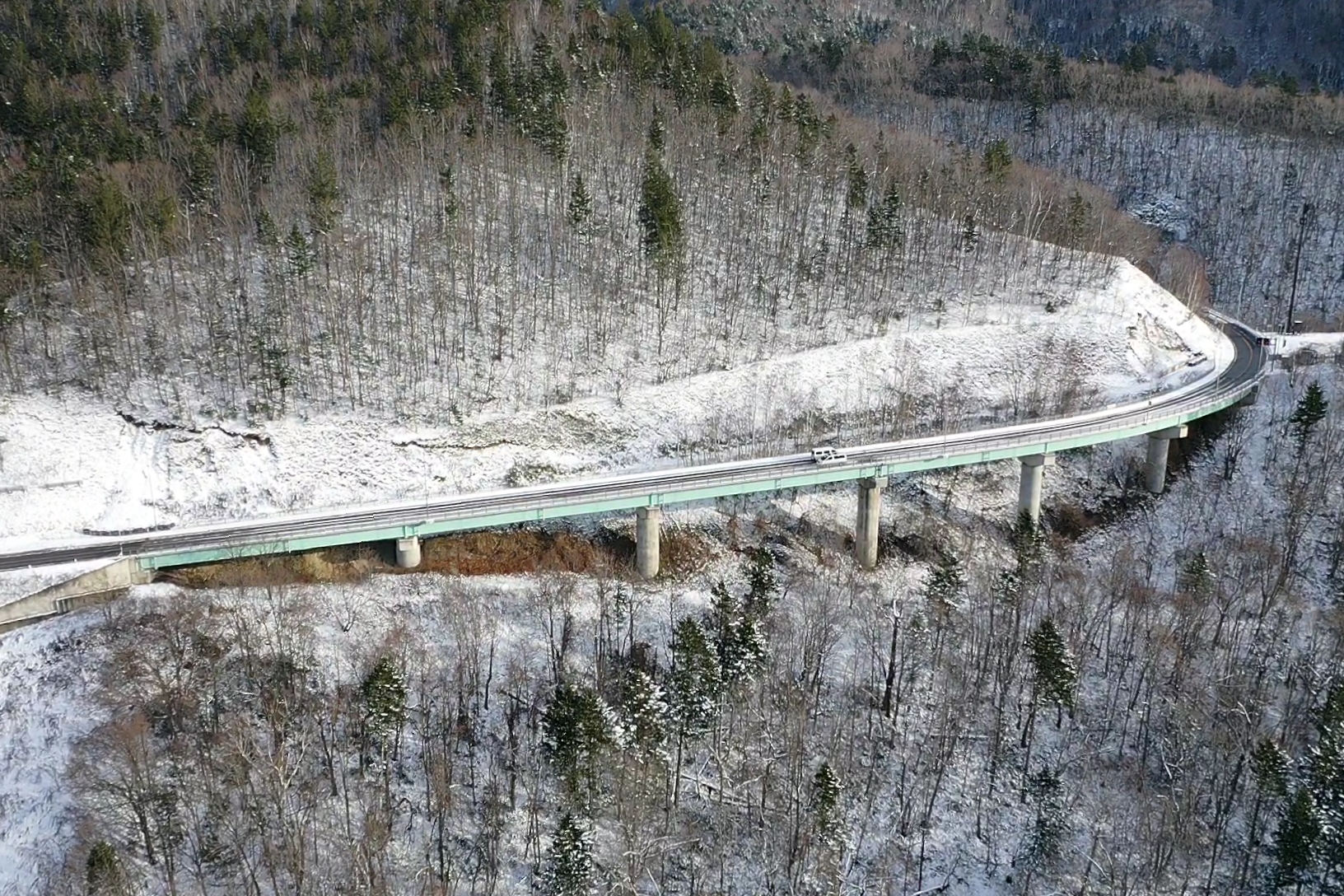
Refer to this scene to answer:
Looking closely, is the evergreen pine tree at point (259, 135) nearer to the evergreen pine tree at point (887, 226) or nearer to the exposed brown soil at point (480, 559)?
the exposed brown soil at point (480, 559)

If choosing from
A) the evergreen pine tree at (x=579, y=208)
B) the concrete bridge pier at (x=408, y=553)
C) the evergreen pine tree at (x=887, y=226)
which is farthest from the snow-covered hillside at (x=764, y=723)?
the evergreen pine tree at (x=579, y=208)

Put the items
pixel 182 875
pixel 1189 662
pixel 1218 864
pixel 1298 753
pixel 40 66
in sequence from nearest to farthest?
pixel 182 875 → pixel 1218 864 → pixel 1298 753 → pixel 1189 662 → pixel 40 66

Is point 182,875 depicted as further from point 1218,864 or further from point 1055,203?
point 1055,203

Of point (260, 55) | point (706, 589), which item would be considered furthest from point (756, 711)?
point (260, 55)

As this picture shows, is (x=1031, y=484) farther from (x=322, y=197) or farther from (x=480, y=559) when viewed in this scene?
(x=322, y=197)

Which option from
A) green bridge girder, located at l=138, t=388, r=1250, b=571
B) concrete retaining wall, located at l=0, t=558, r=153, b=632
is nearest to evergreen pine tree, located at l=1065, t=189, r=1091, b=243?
green bridge girder, located at l=138, t=388, r=1250, b=571

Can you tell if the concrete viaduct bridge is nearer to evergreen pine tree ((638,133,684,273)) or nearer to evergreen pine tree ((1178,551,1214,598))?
evergreen pine tree ((1178,551,1214,598))
